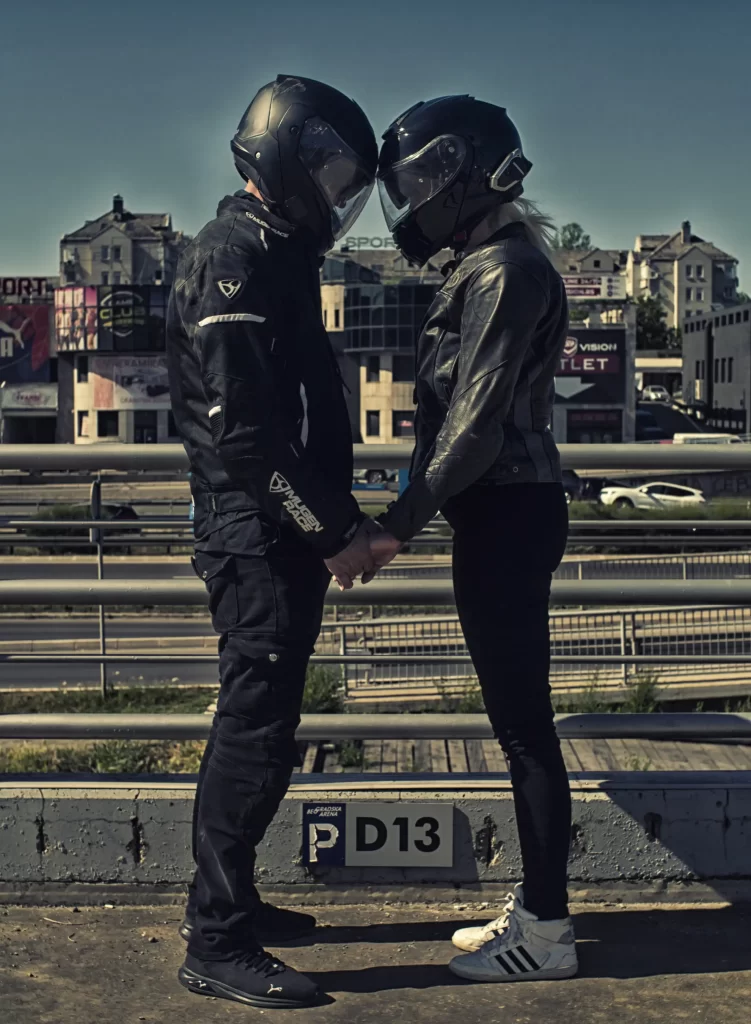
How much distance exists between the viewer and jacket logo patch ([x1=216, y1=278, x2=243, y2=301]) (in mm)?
2945

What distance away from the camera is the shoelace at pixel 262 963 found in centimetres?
311

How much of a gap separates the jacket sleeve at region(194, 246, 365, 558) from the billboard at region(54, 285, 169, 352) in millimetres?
86431

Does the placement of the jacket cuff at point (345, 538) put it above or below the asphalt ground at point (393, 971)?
above

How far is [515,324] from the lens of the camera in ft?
9.81

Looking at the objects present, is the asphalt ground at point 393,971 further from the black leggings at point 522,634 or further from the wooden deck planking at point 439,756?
the wooden deck planking at point 439,756

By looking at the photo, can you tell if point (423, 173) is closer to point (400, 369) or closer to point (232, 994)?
point (232, 994)

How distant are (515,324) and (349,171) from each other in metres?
0.54

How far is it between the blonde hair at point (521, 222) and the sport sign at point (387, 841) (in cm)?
155

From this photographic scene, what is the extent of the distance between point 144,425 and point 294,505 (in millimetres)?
90702

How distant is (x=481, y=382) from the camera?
9.82 ft

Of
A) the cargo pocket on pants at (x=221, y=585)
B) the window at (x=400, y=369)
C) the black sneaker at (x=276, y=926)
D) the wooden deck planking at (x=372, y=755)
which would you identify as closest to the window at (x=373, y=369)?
the window at (x=400, y=369)

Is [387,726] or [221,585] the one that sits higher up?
[221,585]

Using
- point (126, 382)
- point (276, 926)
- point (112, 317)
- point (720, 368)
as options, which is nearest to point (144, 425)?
point (126, 382)

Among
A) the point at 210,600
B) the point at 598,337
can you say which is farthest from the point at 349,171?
the point at 598,337
